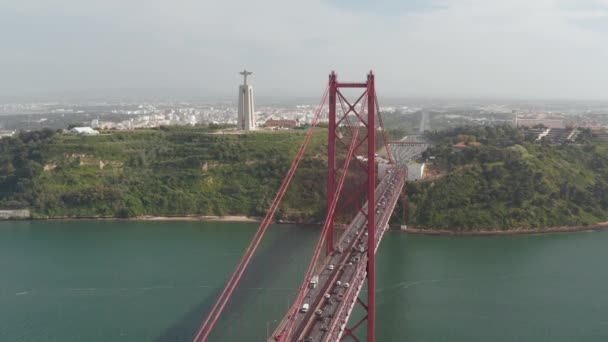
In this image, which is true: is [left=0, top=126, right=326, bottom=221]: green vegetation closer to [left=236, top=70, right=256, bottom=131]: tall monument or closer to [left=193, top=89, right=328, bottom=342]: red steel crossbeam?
[left=236, top=70, right=256, bottom=131]: tall monument

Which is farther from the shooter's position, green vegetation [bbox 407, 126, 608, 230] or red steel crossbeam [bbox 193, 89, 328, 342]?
green vegetation [bbox 407, 126, 608, 230]

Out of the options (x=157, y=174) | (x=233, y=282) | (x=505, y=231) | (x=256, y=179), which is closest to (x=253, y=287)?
(x=233, y=282)

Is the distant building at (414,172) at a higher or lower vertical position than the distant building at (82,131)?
lower

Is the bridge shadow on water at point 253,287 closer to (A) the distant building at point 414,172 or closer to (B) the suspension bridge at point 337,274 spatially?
(B) the suspension bridge at point 337,274

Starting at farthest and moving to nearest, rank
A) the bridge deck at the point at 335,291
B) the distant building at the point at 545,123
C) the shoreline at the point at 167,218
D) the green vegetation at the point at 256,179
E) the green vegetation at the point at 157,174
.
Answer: the distant building at the point at 545,123
the green vegetation at the point at 157,174
the shoreline at the point at 167,218
the green vegetation at the point at 256,179
the bridge deck at the point at 335,291

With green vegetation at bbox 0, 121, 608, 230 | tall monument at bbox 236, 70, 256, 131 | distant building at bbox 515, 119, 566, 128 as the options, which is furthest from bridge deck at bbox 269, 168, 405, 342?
distant building at bbox 515, 119, 566, 128

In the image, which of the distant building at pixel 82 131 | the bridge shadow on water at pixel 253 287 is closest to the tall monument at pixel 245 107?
the distant building at pixel 82 131
